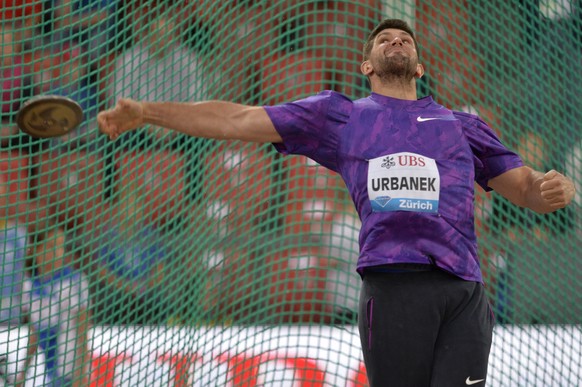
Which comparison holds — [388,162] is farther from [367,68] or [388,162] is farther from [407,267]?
[367,68]

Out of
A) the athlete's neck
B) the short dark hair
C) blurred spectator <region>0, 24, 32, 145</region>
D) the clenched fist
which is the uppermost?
blurred spectator <region>0, 24, 32, 145</region>

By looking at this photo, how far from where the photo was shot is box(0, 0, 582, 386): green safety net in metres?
4.93

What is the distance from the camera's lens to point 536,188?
11.5 feet

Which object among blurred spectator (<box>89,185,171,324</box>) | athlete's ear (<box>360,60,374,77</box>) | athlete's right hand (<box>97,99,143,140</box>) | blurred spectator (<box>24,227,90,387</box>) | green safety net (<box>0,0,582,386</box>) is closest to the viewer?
athlete's right hand (<box>97,99,143,140</box>)

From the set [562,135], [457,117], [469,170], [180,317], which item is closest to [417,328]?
[469,170]

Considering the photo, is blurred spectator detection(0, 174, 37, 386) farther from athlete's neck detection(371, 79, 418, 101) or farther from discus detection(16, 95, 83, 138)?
athlete's neck detection(371, 79, 418, 101)

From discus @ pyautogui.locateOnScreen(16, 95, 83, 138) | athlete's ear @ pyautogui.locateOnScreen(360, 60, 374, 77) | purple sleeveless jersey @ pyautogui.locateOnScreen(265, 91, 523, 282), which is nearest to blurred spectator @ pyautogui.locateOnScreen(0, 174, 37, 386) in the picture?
discus @ pyautogui.locateOnScreen(16, 95, 83, 138)

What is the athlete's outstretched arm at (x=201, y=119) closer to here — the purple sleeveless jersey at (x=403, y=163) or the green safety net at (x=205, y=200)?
the purple sleeveless jersey at (x=403, y=163)

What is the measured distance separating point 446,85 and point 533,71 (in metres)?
0.58

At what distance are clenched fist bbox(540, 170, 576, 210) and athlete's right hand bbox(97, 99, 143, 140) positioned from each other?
57.0 inches

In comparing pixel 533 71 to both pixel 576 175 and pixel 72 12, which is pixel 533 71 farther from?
pixel 72 12

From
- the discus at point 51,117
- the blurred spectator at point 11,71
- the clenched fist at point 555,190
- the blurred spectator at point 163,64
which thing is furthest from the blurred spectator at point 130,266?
the clenched fist at point 555,190

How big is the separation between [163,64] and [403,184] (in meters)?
2.24

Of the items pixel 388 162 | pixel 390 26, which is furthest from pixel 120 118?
pixel 390 26
